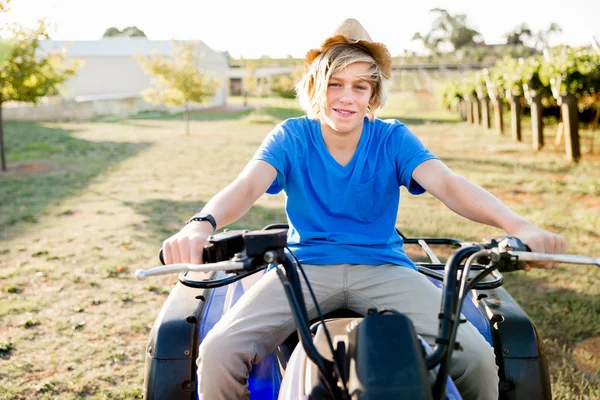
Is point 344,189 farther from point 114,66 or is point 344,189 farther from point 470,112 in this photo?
point 114,66

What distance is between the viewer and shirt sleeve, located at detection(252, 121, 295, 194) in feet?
8.34

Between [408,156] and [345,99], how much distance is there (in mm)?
352

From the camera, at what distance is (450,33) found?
98.0 m

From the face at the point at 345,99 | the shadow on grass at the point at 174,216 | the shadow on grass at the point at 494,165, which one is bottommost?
the shadow on grass at the point at 174,216

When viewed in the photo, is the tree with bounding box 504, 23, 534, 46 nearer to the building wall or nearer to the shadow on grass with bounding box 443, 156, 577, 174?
the building wall

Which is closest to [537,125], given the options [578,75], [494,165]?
[578,75]

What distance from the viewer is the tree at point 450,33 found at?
317ft

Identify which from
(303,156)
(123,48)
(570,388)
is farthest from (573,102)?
(123,48)

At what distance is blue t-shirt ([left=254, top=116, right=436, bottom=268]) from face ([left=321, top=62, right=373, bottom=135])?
11 centimetres

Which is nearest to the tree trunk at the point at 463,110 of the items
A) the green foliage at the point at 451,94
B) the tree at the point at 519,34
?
the green foliage at the point at 451,94

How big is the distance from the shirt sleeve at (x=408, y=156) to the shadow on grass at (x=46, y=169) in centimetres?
573

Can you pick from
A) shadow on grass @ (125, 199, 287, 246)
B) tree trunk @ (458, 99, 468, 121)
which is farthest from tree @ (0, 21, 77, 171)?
tree trunk @ (458, 99, 468, 121)

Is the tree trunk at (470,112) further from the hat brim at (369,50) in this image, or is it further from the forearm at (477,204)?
the forearm at (477,204)

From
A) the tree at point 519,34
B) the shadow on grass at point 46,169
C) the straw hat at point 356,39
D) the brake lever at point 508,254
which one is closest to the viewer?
the brake lever at point 508,254
